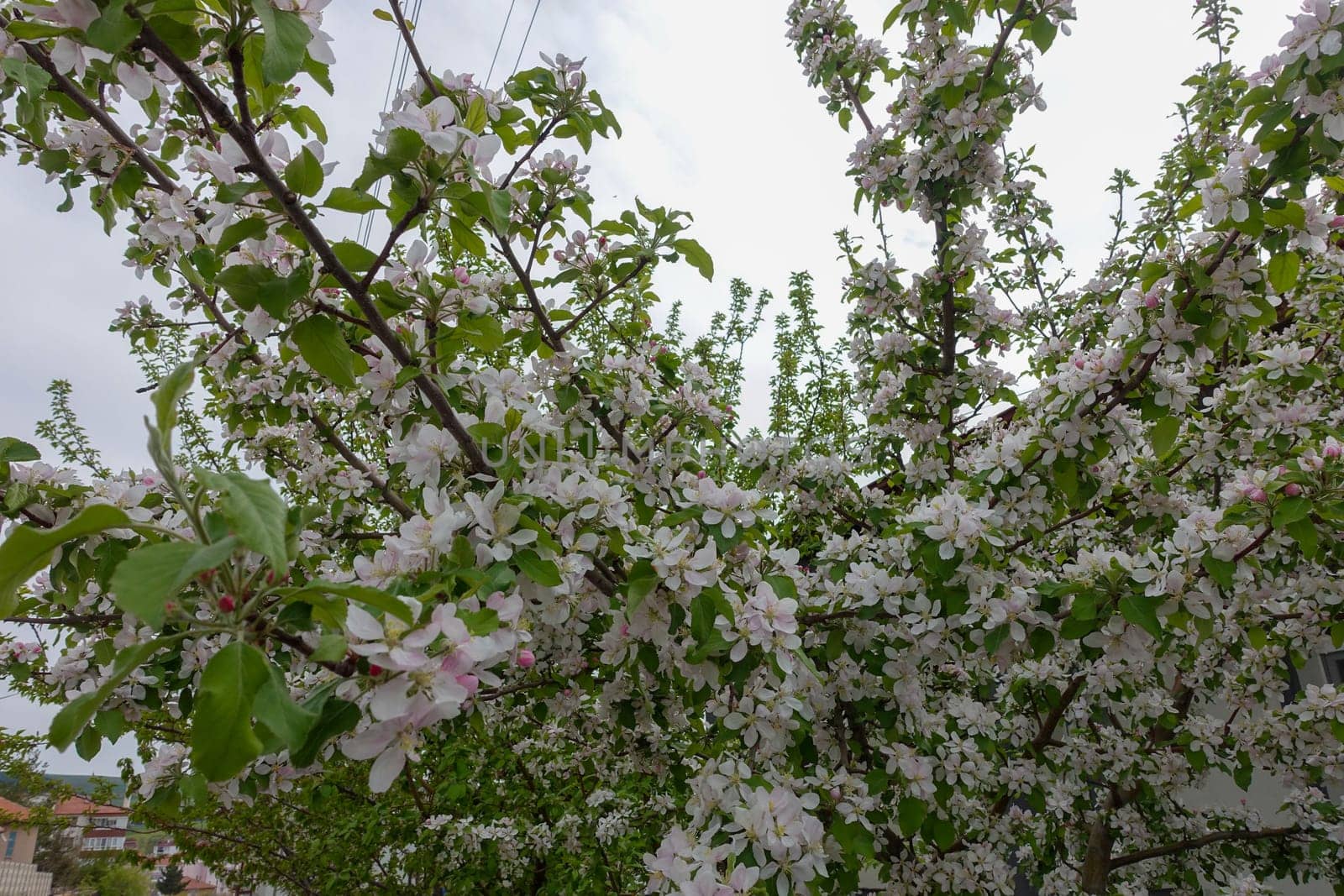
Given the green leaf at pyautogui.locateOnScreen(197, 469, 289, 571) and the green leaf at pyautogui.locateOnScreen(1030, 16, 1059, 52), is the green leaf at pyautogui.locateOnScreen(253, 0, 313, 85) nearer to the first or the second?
the green leaf at pyautogui.locateOnScreen(197, 469, 289, 571)

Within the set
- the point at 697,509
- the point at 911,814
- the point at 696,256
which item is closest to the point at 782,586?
the point at 697,509

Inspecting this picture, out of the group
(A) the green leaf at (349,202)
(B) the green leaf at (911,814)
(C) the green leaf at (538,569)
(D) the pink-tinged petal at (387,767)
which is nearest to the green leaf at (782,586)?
(C) the green leaf at (538,569)

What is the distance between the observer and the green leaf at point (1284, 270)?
1.91 meters

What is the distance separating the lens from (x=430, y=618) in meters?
0.96

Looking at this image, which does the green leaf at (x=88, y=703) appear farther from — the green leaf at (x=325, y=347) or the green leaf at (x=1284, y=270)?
the green leaf at (x=1284, y=270)

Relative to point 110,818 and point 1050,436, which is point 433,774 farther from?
point 1050,436

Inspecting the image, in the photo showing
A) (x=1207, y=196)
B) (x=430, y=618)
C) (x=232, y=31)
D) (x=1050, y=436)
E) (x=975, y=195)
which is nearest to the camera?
(x=430, y=618)

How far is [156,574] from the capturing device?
27.8 inches

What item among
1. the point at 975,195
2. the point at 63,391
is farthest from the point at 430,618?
the point at 63,391

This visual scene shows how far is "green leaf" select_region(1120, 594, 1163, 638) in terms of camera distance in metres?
1.88

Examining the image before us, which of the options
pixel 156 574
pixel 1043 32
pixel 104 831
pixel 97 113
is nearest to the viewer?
pixel 156 574

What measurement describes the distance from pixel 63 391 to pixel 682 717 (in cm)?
565

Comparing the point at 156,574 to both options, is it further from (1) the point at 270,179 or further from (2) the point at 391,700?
(1) the point at 270,179

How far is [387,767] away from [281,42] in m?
0.99
